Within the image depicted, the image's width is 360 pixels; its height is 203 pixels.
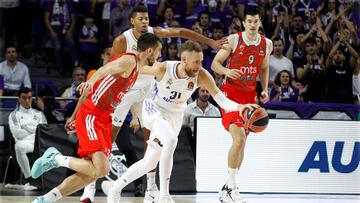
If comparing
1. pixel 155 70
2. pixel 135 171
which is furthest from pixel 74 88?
pixel 135 171

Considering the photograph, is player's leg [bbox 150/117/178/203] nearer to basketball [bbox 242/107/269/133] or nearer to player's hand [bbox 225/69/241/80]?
basketball [bbox 242/107/269/133]

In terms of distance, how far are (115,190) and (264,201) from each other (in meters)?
2.55

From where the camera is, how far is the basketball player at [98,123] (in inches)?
295

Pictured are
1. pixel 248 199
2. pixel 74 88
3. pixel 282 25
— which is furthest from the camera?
pixel 282 25

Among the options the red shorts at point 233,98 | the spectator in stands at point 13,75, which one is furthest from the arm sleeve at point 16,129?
the red shorts at point 233,98

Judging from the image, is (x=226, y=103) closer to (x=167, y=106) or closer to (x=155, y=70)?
(x=167, y=106)

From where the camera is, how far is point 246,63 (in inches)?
368

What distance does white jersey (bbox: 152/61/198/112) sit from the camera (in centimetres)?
823

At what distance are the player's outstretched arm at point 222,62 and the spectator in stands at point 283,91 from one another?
11.2ft

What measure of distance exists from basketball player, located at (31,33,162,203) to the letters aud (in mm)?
4272

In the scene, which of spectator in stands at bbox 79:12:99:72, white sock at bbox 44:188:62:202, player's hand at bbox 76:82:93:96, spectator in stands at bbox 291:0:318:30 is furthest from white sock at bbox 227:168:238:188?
spectator in stands at bbox 291:0:318:30

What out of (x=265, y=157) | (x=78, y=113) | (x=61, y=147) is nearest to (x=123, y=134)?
(x=61, y=147)

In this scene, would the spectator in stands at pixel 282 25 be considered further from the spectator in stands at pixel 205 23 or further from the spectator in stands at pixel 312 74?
the spectator in stands at pixel 205 23

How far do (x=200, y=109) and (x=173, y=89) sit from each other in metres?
3.39
